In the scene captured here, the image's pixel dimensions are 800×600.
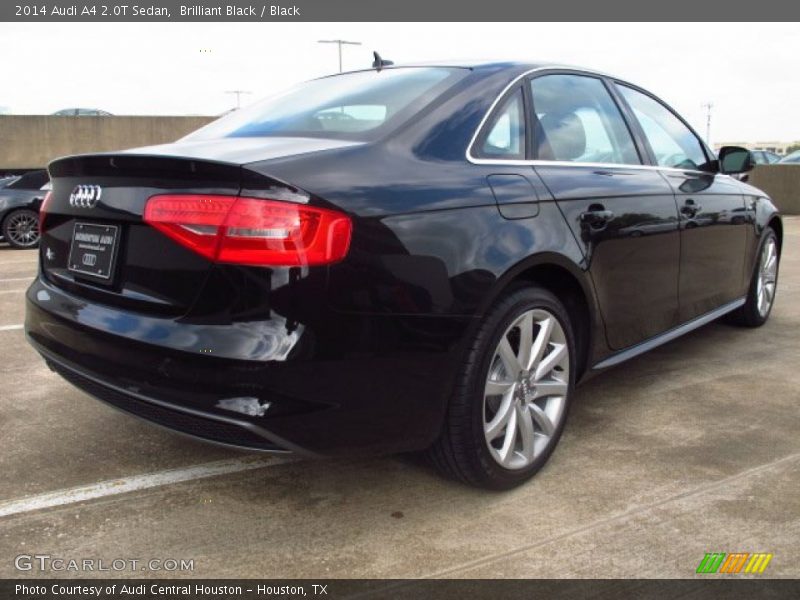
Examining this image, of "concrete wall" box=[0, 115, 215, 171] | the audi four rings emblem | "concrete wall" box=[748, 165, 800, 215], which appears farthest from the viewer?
"concrete wall" box=[0, 115, 215, 171]

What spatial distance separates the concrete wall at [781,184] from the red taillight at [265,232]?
1684 cm

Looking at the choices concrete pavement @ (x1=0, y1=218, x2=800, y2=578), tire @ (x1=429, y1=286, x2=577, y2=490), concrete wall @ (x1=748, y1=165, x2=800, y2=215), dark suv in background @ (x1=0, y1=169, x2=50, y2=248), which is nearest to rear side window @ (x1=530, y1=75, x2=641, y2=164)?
tire @ (x1=429, y1=286, x2=577, y2=490)

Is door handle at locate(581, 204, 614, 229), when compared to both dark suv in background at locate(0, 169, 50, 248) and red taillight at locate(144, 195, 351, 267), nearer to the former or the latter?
red taillight at locate(144, 195, 351, 267)

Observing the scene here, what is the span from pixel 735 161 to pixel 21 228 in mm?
9646

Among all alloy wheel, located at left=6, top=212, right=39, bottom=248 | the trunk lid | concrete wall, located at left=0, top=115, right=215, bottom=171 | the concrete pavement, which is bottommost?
the concrete pavement

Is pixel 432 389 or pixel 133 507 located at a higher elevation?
pixel 432 389

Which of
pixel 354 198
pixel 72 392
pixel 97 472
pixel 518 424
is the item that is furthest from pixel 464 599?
pixel 72 392

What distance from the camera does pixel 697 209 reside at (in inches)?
147

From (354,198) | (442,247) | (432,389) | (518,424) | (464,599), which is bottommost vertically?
(464,599)

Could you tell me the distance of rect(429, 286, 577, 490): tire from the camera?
2.36 meters

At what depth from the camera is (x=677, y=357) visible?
435 cm

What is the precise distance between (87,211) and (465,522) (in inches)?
63.1

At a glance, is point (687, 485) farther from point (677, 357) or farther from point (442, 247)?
point (677, 357)

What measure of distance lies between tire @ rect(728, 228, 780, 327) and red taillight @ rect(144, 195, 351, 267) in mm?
3685
